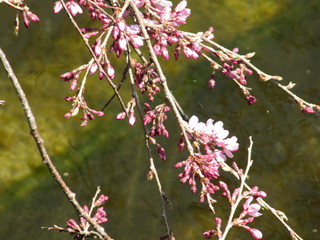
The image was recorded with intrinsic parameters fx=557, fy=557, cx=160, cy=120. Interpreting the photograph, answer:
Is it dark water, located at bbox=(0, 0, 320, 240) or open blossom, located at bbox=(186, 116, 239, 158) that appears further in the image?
dark water, located at bbox=(0, 0, 320, 240)

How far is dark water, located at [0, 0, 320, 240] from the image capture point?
7.68 ft

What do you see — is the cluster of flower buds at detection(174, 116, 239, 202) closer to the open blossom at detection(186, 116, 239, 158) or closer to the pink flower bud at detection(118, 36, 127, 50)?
the open blossom at detection(186, 116, 239, 158)

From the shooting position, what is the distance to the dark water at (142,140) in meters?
2.34

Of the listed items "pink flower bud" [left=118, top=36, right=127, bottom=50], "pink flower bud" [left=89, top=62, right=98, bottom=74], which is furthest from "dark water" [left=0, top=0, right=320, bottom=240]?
"pink flower bud" [left=118, top=36, right=127, bottom=50]

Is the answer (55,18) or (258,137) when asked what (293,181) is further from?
(55,18)

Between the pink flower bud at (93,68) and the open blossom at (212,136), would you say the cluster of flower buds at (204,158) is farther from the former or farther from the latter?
the pink flower bud at (93,68)

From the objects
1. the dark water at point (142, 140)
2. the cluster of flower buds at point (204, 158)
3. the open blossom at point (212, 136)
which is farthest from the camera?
the dark water at point (142, 140)

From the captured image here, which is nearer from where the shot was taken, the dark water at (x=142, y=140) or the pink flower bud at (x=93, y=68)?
the pink flower bud at (x=93, y=68)

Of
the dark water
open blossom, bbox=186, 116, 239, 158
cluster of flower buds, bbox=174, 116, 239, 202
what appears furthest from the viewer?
the dark water

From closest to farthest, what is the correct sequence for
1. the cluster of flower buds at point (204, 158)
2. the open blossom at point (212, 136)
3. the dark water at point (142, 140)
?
1. the cluster of flower buds at point (204, 158)
2. the open blossom at point (212, 136)
3. the dark water at point (142, 140)

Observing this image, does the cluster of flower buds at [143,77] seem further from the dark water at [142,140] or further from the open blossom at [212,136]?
the dark water at [142,140]

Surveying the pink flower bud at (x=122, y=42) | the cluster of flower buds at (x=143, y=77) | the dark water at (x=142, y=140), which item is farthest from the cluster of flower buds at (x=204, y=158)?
the dark water at (x=142, y=140)

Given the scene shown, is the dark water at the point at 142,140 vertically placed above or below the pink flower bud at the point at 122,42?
below

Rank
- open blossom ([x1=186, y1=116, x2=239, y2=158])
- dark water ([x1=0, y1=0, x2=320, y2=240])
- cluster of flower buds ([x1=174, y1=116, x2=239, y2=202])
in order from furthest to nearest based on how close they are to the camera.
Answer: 1. dark water ([x1=0, y1=0, x2=320, y2=240])
2. open blossom ([x1=186, y1=116, x2=239, y2=158])
3. cluster of flower buds ([x1=174, y1=116, x2=239, y2=202])
